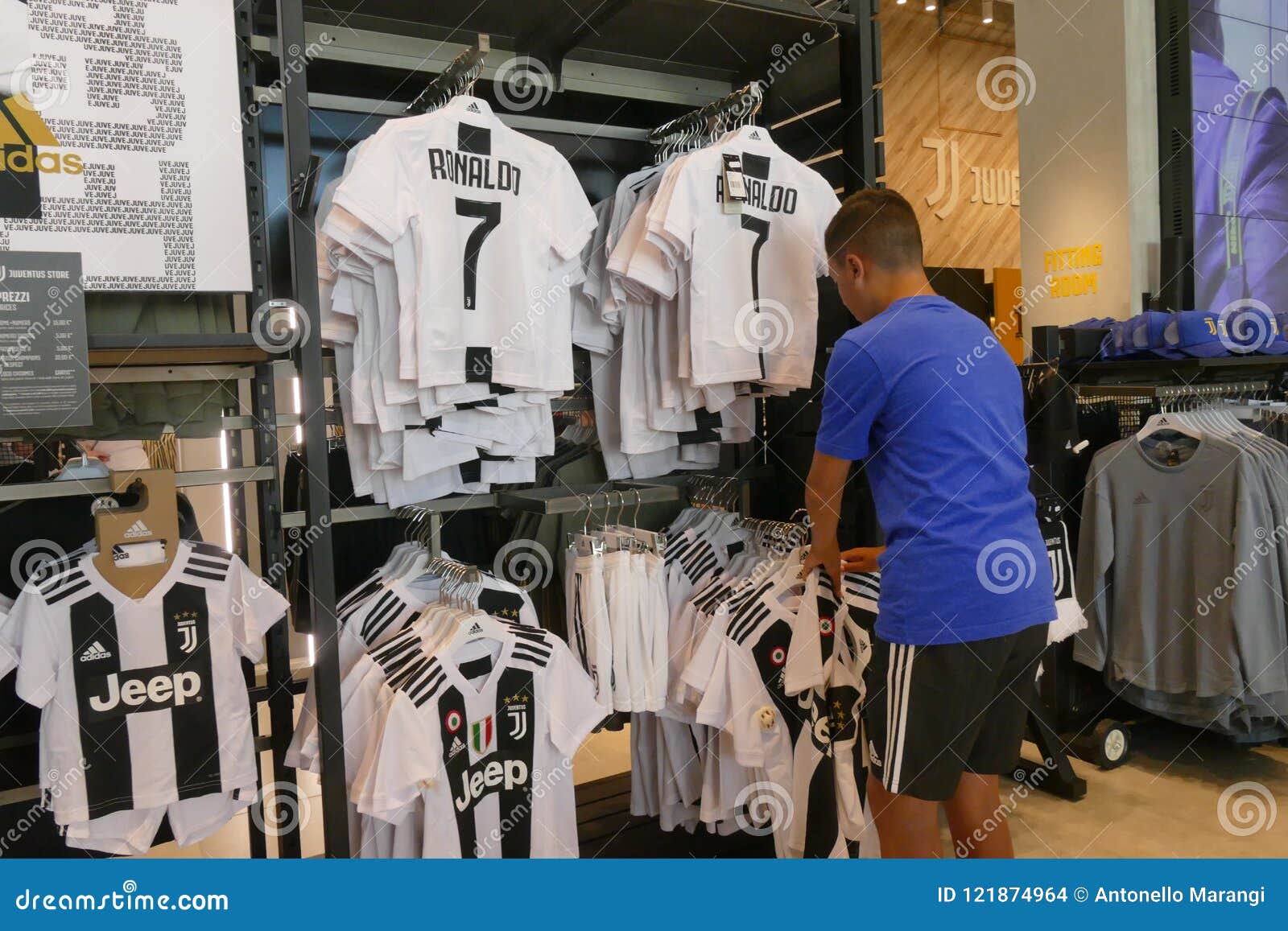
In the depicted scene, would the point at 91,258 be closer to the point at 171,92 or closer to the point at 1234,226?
the point at 171,92

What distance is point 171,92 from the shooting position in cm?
195

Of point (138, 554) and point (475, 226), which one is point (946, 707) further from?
point (138, 554)

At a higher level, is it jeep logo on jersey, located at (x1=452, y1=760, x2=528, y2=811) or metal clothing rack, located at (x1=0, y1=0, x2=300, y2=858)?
metal clothing rack, located at (x1=0, y1=0, x2=300, y2=858)

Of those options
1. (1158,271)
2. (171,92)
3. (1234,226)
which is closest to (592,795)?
(171,92)

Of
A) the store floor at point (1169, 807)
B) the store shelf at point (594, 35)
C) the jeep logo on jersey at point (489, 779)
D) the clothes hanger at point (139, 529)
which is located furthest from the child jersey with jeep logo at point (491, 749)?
the store shelf at point (594, 35)

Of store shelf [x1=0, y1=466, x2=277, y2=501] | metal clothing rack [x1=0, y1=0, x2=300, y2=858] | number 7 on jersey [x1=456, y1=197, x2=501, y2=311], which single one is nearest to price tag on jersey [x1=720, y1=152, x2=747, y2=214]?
number 7 on jersey [x1=456, y1=197, x2=501, y2=311]

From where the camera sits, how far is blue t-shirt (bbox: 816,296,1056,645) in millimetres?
1873

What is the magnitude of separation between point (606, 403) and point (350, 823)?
4.14 feet

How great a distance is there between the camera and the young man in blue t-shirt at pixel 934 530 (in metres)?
1.88

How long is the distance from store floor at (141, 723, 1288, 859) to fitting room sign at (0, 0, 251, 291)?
68.1 inches

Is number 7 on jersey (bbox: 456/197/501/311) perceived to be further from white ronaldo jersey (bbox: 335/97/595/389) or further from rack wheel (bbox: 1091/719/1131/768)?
rack wheel (bbox: 1091/719/1131/768)

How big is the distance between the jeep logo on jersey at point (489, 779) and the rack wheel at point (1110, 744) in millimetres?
2183

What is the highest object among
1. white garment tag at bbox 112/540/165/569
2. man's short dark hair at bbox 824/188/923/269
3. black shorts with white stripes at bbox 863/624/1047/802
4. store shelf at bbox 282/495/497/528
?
man's short dark hair at bbox 824/188/923/269

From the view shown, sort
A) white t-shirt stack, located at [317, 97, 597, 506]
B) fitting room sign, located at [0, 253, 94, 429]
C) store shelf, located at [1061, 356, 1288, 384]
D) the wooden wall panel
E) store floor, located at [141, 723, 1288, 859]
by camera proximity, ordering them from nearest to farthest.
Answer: fitting room sign, located at [0, 253, 94, 429] < white t-shirt stack, located at [317, 97, 597, 506] < store floor, located at [141, 723, 1288, 859] < store shelf, located at [1061, 356, 1288, 384] < the wooden wall panel
